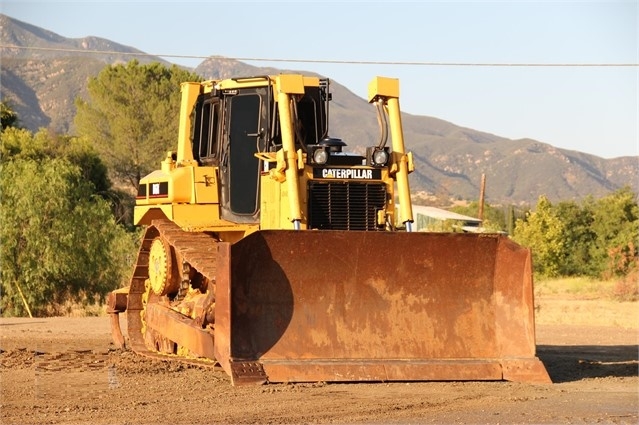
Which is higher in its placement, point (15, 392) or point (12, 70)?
point (12, 70)

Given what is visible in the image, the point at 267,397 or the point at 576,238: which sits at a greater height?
the point at 267,397

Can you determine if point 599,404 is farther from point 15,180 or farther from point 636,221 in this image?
point 636,221

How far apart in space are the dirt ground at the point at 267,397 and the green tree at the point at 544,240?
126ft

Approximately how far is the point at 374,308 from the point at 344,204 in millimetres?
1197

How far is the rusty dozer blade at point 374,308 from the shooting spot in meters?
9.86

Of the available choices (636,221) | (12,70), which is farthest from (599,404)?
(12,70)

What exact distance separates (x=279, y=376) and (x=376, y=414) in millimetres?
1375

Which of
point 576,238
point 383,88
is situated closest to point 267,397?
point 383,88

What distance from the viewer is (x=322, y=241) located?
10102mm

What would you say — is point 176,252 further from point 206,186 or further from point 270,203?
point 270,203

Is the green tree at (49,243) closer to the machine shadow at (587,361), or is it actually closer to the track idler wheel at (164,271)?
the track idler wheel at (164,271)

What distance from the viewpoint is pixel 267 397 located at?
30.1 feet

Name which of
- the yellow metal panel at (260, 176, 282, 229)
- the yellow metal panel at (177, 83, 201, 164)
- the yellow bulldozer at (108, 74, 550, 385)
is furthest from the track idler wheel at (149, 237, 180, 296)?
the yellow metal panel at (260, 176, 282, 229)

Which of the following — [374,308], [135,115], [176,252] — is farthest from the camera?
[135,115]
